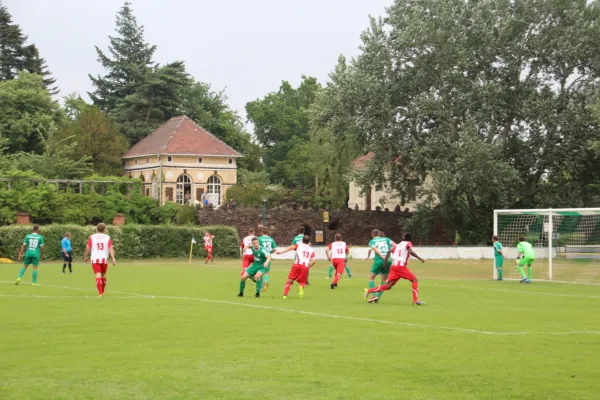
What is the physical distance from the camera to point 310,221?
6938 centimetres

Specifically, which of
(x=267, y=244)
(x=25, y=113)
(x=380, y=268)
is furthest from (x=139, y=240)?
(x=380, y=268)

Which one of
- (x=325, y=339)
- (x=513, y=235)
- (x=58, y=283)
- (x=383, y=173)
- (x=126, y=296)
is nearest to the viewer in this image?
(x=325, y=339)

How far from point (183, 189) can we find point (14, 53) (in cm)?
2497

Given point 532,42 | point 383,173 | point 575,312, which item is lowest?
point 575,312

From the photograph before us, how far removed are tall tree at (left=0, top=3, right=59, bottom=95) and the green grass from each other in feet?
233

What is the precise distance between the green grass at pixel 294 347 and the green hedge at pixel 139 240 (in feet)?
96.0

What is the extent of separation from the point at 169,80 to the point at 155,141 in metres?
9.22

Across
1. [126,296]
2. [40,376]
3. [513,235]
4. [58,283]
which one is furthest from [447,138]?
[40,376]

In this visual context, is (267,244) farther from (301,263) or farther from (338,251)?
(338,251)

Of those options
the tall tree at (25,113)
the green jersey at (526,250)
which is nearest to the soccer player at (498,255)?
the green jersey at (526,250)

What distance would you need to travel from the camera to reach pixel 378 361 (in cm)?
1290

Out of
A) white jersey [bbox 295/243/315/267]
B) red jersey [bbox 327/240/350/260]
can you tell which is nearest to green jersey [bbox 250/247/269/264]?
white jersey [bbox 295/243/315/267]

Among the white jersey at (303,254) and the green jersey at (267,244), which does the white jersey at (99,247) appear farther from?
the white jersey at (303,254)

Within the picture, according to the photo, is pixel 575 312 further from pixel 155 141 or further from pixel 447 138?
pixel 155 141
